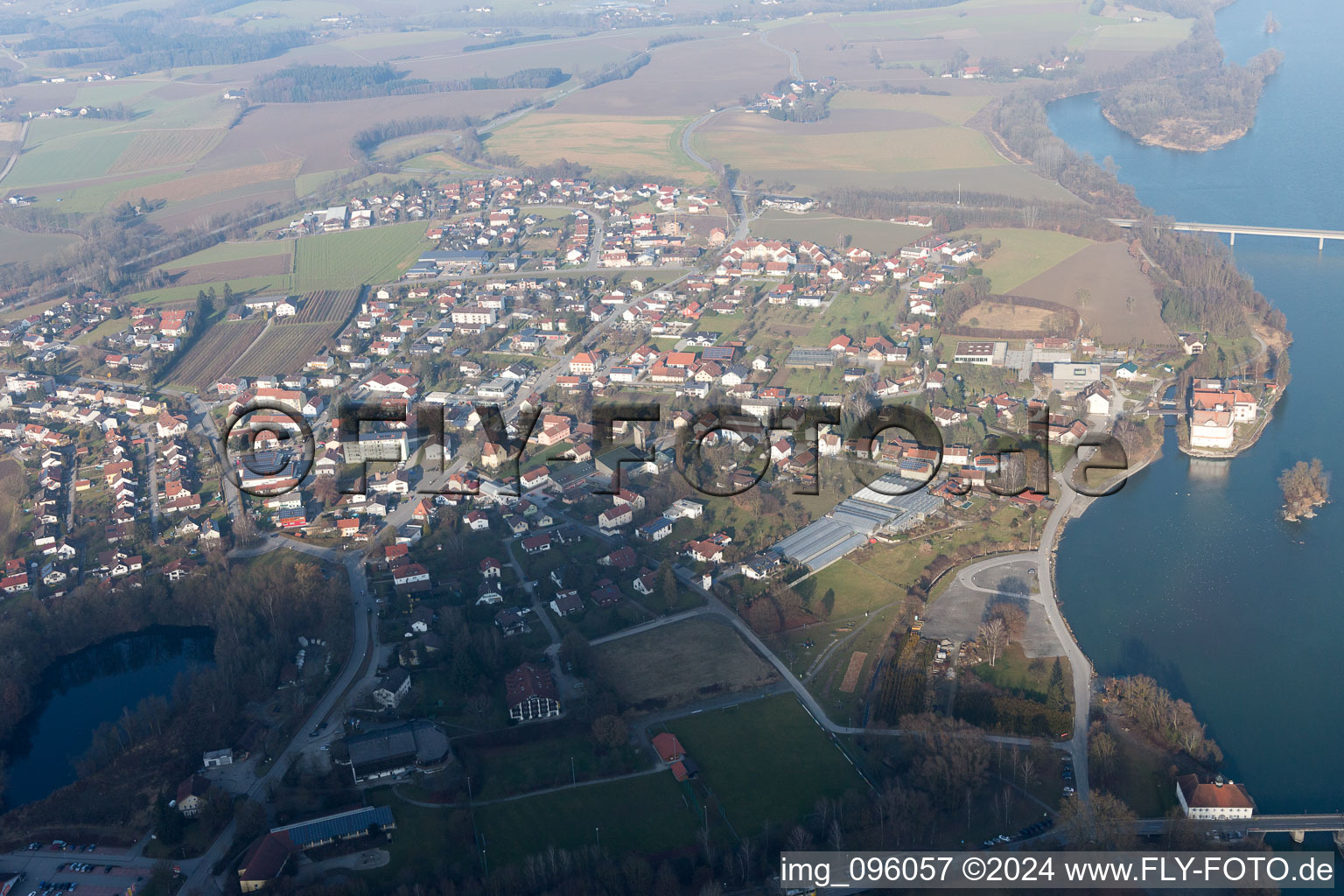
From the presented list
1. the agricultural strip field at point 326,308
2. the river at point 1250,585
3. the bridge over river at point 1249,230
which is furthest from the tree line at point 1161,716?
the bridge over river at point 1249,230

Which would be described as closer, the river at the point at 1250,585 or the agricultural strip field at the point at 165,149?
the river at the point at 1250,585

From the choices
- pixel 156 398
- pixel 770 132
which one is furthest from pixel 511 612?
pixel 770 132

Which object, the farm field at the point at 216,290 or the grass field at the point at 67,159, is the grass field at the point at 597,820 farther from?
the grass field at the point at 67,159

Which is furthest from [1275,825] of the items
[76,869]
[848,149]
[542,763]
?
[848,149]

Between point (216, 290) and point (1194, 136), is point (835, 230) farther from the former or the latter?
point (1194, 136)

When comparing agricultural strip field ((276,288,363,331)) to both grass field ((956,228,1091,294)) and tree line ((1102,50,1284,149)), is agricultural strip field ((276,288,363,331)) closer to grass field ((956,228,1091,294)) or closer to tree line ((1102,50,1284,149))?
grass field ((956,228,1091,294))

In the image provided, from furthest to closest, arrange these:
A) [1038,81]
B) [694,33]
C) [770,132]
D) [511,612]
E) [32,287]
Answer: [694,33]
[1038,81]
[770,132]
[32,287]
[511,612]

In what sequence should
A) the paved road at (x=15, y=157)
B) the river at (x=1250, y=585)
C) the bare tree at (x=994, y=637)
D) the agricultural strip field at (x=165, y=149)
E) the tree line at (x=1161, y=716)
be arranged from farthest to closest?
the agricultural strip field at (x=165, y=149) < the paved road at (x=15, y=157) < the bare tree at (x=994, y=637) < the river at (x=1250, y=585) < the tree line at (x=1161, y=716)

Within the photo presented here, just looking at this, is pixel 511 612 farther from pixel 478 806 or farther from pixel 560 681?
pixel 478 806
